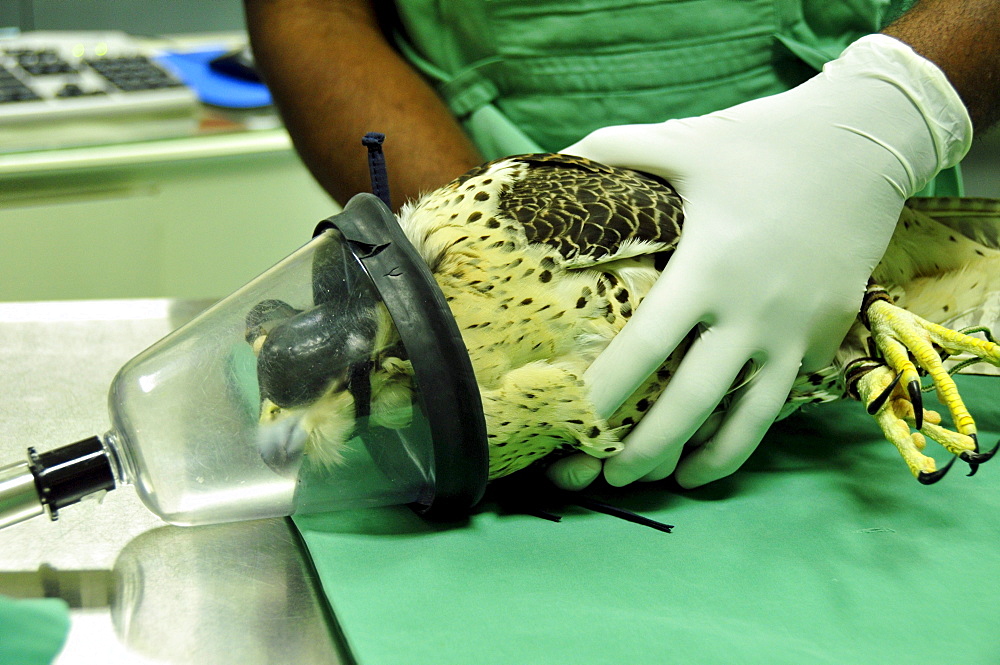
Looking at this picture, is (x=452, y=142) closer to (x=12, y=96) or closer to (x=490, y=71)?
(x=490, y=71)

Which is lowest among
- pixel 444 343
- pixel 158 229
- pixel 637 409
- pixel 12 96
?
pixel 158 229

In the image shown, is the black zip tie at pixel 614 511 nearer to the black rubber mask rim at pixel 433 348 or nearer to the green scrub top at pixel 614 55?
the black rubber mask rim at pixel 433 348

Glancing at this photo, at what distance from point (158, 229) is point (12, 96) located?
0.46 meters

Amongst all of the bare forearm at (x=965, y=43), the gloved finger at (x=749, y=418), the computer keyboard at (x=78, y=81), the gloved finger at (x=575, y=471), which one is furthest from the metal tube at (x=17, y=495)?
the computer keyboard at (x=78, y=81)

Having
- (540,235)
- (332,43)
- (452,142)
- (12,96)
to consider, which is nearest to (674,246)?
(540,235)

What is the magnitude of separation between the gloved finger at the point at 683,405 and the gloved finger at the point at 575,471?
1 cm

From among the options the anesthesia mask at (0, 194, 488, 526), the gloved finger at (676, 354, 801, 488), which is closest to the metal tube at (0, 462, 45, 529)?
the anesthesia mask at (0, 194, 488, 526)

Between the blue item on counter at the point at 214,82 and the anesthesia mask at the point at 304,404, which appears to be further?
the blue item on counter at the point at 214,82

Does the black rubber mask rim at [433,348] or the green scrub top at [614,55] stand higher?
the green scrub top at [614,55]

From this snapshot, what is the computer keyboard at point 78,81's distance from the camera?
2.04m

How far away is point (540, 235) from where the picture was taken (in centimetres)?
67

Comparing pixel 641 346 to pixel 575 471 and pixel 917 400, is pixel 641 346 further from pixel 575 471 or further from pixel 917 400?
pixel 917 400

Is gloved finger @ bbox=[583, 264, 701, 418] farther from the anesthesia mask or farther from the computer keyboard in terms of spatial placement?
the computer keyboard

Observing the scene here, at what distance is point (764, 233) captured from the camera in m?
0.74
